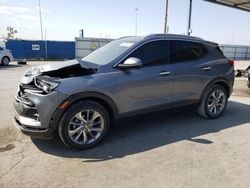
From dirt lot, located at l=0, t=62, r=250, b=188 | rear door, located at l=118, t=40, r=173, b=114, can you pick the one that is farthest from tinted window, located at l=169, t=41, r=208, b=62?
dirt lot, located at l=0, t=62, r=250, b=188

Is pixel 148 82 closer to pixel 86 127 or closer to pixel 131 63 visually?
pixel 131 63

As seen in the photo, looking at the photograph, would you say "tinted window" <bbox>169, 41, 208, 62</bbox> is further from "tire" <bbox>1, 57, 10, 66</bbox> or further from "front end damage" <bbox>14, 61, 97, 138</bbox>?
"tire" <bbox>1, 57, 10, 66</bbox>

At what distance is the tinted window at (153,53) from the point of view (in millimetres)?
4550

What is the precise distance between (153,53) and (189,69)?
890 mm

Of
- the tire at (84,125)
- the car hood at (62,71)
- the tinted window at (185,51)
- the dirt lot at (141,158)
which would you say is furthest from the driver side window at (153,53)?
the tire at (84,125)

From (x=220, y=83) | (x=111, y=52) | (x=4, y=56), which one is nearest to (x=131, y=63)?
(x=111, y=52)

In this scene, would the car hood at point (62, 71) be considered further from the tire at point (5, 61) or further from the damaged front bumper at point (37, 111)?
the tire at point (5, 61)

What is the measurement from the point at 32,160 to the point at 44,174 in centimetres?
47

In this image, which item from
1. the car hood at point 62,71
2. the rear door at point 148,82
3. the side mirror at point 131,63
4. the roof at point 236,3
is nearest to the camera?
the car hood at point 62,71

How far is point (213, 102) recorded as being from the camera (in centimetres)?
570

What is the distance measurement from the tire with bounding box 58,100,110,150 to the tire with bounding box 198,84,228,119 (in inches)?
95.5

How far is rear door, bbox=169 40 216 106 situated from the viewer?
4.96 metres

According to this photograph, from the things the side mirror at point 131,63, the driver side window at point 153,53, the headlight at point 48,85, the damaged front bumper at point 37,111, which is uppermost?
the driver side window at point 153,53

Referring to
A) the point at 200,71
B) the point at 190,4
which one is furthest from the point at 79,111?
the point at 190,4
